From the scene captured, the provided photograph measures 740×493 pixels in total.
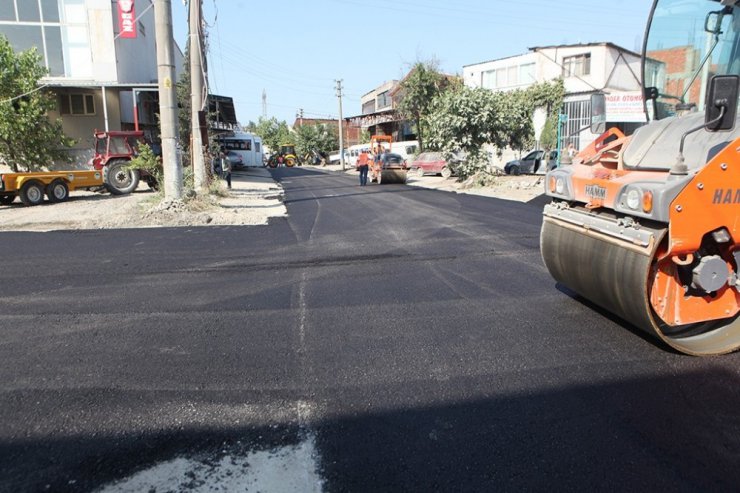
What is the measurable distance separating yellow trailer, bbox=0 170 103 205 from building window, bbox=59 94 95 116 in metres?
11.3

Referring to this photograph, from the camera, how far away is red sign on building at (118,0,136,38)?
2552 cm

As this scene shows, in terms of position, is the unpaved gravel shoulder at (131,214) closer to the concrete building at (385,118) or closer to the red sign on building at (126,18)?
the red sign on building at (126,18)

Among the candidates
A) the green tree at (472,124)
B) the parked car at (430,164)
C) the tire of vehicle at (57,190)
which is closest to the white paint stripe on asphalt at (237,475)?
the tire of vehicle at (57,190)

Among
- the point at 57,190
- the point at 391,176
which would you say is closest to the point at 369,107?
the point at 391,176

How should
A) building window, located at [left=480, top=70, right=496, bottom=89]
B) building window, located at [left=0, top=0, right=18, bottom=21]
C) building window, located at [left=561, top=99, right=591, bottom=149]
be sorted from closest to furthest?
building window, located at [left=0, top=0, right=18, bottom=21] < building window, located at [left=561, top=99, right=591, bottom=149] < building window, located at [left=480, top=70, right=496, bottom=89]

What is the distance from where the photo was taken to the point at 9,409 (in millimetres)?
3510

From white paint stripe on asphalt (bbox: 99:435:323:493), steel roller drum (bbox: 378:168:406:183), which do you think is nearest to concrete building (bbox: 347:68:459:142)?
steel roller drum (bbox: 378:168:406:183)

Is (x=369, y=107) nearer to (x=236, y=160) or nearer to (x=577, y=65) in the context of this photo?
(x=236, y=160)

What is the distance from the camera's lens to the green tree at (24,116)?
66.9ft

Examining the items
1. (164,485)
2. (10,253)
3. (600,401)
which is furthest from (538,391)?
(10,253)

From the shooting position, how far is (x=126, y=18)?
25688 mm

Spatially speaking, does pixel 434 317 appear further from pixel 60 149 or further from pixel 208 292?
pixel 60 149

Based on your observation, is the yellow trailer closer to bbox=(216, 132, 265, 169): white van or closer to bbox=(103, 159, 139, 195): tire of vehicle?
bbox=(103, 159, 139, 195): tire of vehicle

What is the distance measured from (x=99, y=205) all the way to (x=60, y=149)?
968 centimetres
